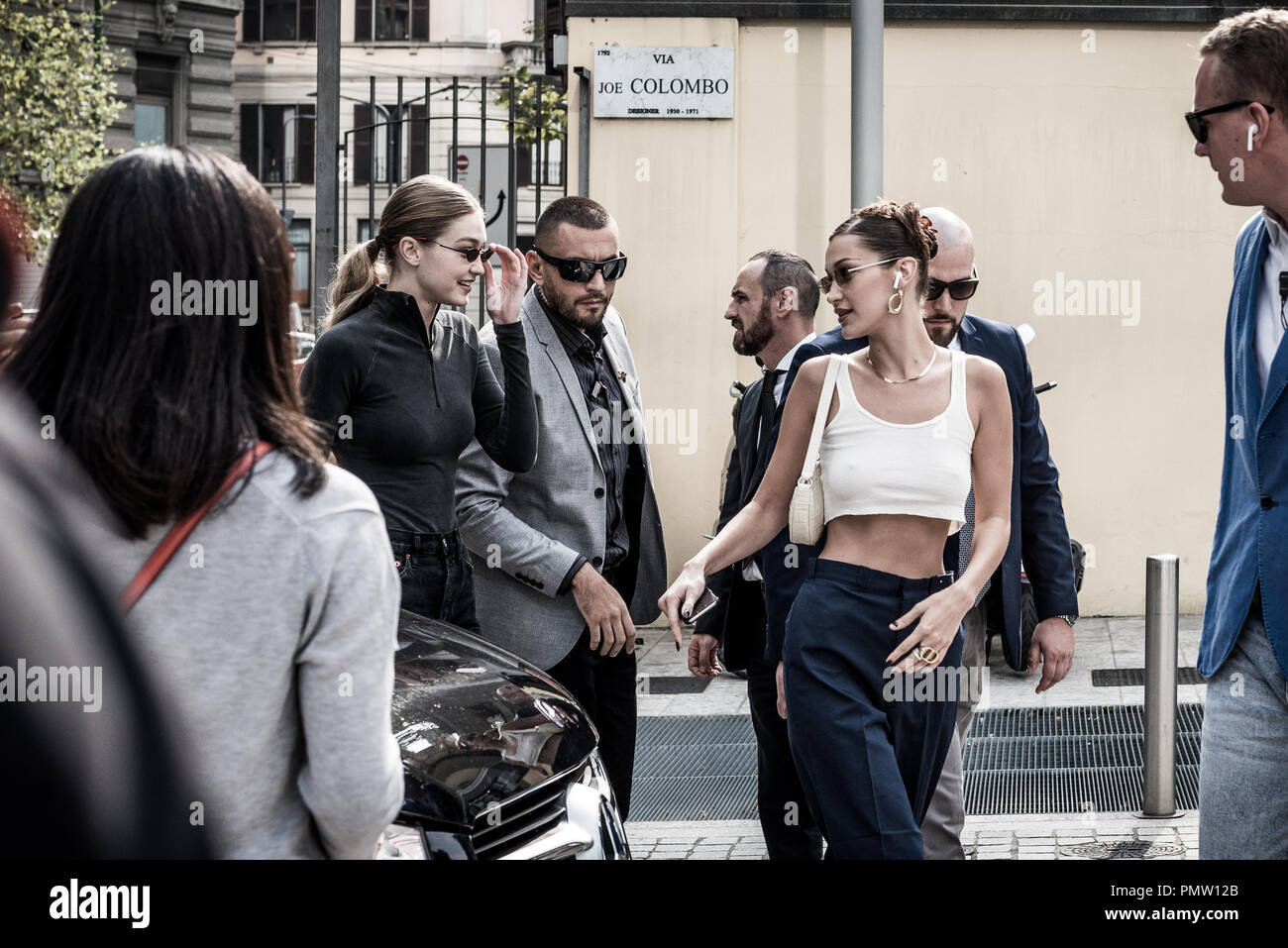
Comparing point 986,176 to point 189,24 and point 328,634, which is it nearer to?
point 328,634

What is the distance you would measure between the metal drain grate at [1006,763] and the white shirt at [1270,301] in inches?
126

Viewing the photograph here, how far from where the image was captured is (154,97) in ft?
99.2

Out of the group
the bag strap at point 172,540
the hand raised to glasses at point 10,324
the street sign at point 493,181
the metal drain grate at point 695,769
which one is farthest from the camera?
the street sign at point 493,181

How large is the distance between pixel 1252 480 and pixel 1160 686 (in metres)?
3.03

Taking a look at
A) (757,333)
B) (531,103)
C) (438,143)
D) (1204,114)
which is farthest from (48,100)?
(1204,114)

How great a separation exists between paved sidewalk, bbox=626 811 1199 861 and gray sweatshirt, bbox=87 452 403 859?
3.47 m

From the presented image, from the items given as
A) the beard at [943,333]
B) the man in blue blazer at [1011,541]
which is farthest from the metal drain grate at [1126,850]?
the beard at [943,333]

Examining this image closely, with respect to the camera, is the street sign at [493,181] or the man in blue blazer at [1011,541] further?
the street sign at [493,181]

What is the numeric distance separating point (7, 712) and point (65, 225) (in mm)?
600

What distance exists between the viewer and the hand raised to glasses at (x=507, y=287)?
426 cm

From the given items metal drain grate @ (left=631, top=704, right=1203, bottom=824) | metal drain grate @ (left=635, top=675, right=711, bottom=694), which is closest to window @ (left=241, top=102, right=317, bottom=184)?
metal drain grate @ (left=635, top=675, right=711, bottom=694)

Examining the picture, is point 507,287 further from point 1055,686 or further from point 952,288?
point 1055,686

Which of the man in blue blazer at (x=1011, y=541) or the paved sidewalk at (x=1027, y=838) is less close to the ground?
the man in blue blazer at (x=1011, y=541)

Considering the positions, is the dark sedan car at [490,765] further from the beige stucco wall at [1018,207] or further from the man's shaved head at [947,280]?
the beige stucco wall at [1018,207]
